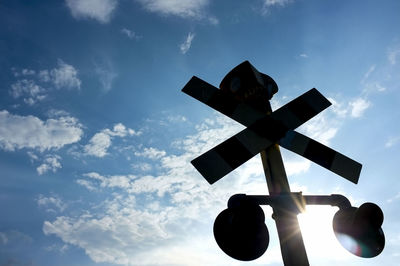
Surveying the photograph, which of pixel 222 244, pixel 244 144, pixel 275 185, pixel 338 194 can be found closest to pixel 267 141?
pixel 244 144

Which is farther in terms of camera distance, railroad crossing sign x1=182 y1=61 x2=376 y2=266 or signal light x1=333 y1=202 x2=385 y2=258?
signal light x1=333 y1=202 x2=385 y2=258

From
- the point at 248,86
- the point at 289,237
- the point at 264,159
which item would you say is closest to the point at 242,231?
the point at 289,237

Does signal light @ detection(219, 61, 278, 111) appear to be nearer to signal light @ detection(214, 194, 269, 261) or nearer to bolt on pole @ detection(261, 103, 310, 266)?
bolt on pole @ detection(261, 103, 310, 266)

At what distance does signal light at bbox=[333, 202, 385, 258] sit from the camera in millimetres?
1837

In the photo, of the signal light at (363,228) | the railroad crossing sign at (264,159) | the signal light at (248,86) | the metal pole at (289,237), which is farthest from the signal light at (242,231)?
the signal light at (248,86)

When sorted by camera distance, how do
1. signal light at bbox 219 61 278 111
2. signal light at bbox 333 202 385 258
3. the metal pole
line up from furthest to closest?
1. signal light at bbox 219 61 278 111
2. signal light at bbox 333 202 385 258
3. the metal pole

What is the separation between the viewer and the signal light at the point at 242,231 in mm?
1497

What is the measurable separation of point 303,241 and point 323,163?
2.38ft

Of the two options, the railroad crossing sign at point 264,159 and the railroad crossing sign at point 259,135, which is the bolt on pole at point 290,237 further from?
the railroad crossing sign at point 259,135

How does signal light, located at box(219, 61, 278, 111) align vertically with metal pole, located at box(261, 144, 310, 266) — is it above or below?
above

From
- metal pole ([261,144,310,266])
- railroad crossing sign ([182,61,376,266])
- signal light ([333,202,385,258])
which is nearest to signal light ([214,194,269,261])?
railroad crossing sign ([182,61,376,266])

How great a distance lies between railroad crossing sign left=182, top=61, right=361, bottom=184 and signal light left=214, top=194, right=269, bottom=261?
366mm

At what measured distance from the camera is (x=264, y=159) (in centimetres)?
218

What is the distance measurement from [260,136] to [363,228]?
1044 millimetres
